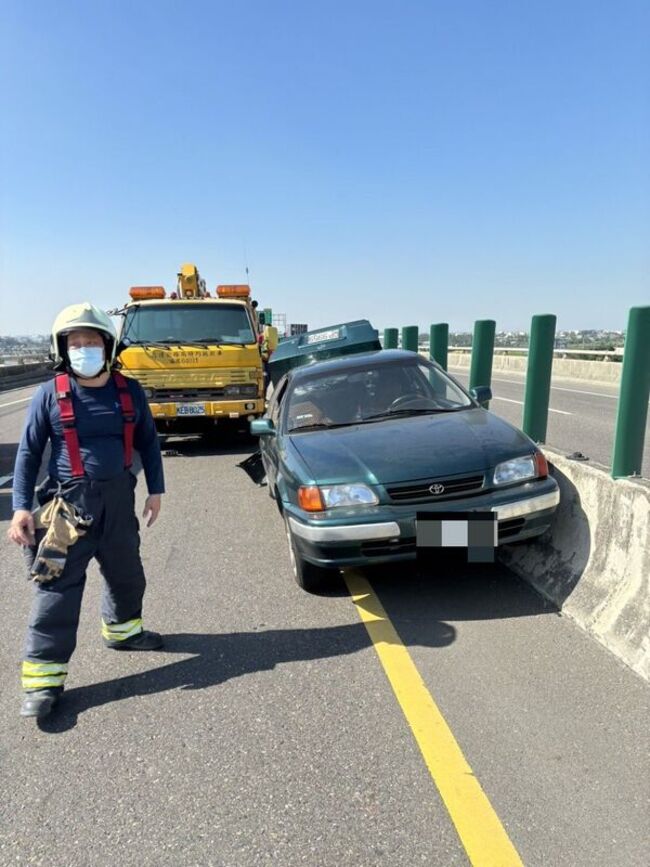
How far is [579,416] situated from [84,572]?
450 inches

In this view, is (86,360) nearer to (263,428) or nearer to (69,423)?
(69,423)

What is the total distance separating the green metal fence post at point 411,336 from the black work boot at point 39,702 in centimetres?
997

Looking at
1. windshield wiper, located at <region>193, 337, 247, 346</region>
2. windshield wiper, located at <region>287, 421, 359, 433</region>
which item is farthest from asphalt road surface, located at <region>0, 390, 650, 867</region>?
windshield wiper, located at <region>193, 337, 247, 346</region>

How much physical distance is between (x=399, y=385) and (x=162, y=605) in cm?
269

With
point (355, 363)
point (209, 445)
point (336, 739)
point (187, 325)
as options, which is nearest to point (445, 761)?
point (336, 739)

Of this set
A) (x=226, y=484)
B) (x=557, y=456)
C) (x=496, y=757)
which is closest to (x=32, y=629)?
(x=496, y=757)

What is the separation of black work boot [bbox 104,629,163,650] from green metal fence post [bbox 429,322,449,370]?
653cm

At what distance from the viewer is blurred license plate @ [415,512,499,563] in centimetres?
367

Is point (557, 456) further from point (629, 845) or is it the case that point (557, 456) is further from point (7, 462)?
point (7, 462)

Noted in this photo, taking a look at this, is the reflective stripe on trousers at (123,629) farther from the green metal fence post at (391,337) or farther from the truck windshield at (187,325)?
the green metal fence post at (391,337)

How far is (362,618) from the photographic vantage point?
3795mm

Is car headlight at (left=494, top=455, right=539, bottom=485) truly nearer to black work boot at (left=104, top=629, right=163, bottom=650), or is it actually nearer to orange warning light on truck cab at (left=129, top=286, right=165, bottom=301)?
black work boot at (left=104, top=629, right=163, bottom=650)

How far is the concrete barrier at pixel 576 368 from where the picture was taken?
21292 mm

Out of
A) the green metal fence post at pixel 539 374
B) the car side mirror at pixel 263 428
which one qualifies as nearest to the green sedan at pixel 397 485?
the car side mirror at pixel 263 428
